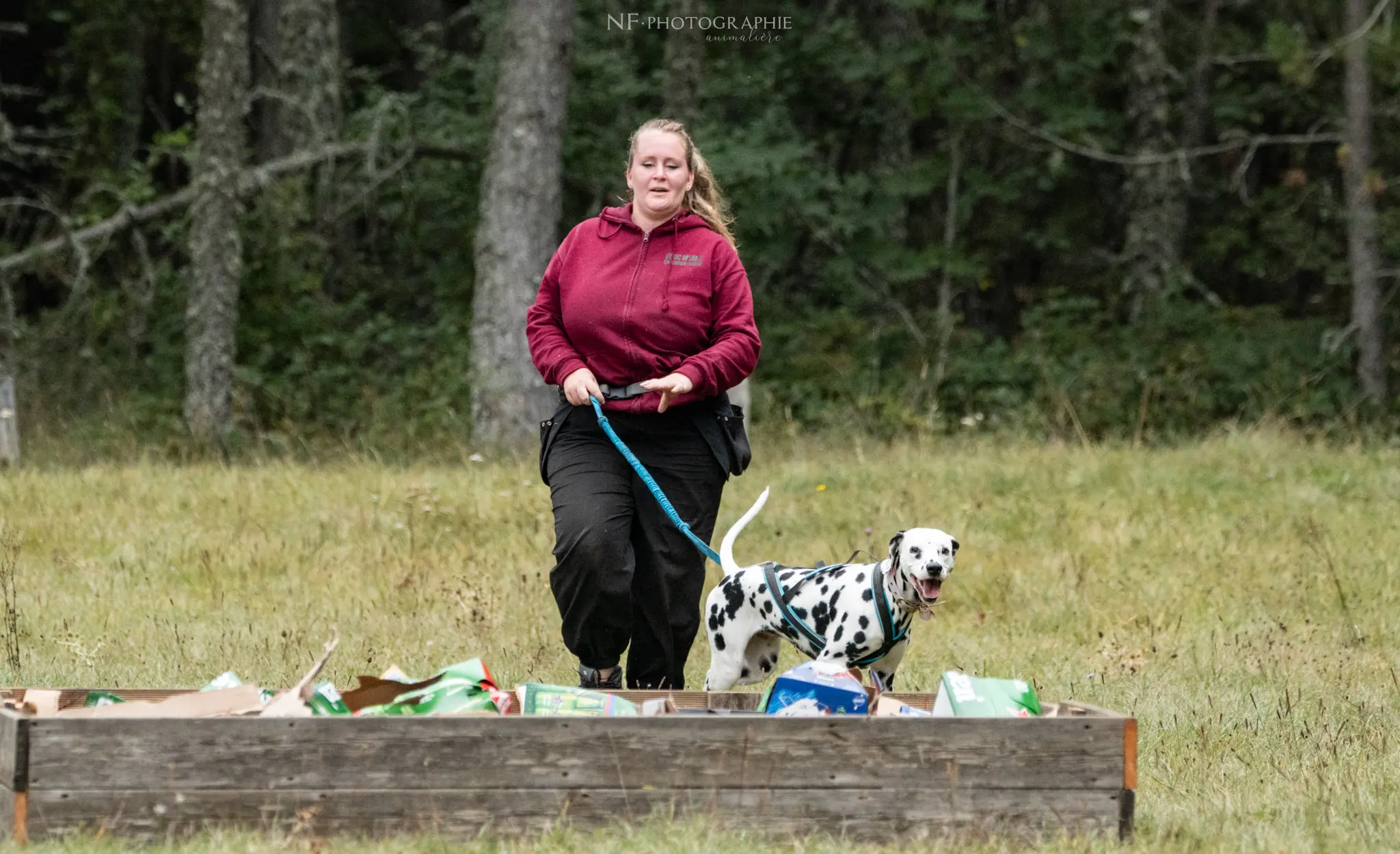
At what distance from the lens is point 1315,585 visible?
27.0ft

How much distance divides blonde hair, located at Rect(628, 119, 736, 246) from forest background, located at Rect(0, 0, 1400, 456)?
8973 millimetres

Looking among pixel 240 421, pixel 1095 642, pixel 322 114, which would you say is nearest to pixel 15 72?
pixel 322 114

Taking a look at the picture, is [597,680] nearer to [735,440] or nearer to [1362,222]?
[735,440]

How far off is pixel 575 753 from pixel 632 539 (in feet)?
5.01

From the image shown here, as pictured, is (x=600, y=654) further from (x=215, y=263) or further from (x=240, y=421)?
(x=240, y=421)

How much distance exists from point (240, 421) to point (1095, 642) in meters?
11.6

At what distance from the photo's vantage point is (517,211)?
14.5 m

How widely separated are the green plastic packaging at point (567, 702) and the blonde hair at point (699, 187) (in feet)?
5.44

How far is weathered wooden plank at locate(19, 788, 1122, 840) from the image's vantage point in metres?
3.86

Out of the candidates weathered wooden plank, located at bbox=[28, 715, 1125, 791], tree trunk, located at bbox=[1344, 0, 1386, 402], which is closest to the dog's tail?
weathered wooden plank, located at bbox=[28, 715, 1125, 791]

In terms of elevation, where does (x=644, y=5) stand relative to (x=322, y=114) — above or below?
above

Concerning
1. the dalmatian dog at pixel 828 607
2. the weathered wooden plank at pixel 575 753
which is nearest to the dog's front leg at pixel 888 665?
the dalmatian dog at pixel 828 607

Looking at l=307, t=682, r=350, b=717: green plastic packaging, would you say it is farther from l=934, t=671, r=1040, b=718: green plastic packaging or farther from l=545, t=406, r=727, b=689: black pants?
l=934, t=671, r=1040, b=718: green plastic packaging

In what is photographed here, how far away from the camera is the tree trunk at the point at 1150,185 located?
2067cm
